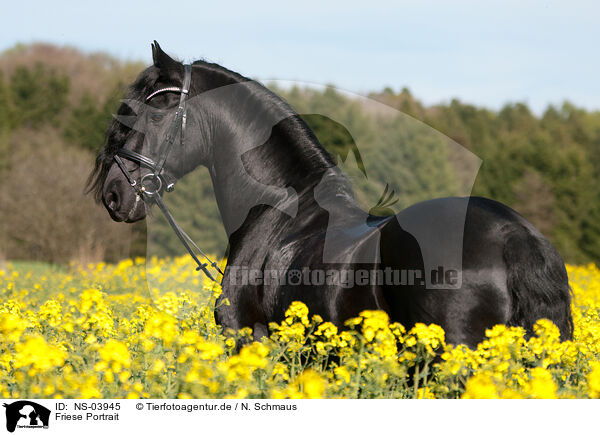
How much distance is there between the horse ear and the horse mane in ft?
0.12

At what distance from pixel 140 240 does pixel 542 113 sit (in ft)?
116

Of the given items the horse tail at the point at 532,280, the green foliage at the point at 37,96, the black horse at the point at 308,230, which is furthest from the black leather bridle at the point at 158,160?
the green foliage at the point at 37,96

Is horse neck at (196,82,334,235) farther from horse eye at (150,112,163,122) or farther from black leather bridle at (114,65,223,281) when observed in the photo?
horse eye at (150,112,163,122)

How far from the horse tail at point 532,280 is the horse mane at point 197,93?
1.41m

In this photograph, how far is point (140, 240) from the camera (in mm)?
28438

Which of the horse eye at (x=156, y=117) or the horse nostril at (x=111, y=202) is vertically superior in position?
the horse eye at (x=156, y=117)

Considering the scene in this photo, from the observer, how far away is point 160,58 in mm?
4781

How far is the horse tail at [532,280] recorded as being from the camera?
3396mm

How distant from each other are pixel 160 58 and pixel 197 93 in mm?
360

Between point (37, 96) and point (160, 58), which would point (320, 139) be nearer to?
point (160, 58)

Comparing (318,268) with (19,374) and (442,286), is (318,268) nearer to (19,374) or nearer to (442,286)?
(442,286)

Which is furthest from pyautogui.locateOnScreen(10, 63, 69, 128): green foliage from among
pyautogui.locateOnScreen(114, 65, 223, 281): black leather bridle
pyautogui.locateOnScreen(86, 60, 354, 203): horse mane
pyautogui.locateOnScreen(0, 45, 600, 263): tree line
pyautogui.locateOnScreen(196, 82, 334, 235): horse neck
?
pyautogui.locateOnScreen(196, 82, 334, 235): horse neck
